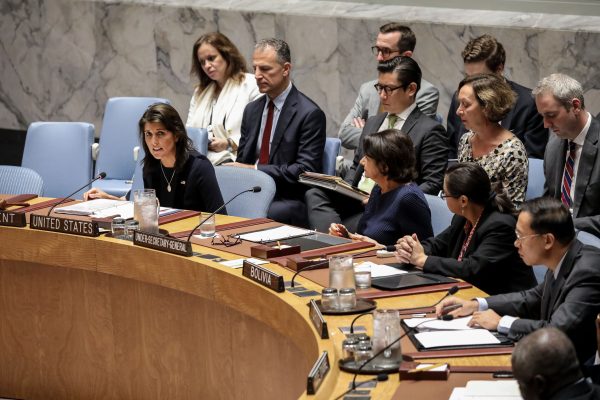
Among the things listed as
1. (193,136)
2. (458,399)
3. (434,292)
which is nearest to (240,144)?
(193,136)

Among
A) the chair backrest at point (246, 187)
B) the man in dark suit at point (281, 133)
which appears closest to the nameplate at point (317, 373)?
the chair backrest at point (246, 187)

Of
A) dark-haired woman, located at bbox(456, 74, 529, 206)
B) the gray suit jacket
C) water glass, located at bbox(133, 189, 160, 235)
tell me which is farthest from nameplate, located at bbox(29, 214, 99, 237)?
the gray suit jacket

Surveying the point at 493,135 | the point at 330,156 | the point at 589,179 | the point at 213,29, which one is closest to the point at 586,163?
the point at 589,179

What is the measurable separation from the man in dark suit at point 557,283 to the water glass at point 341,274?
32 cm

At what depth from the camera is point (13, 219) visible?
14.9 ft

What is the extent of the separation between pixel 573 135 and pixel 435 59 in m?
2.79

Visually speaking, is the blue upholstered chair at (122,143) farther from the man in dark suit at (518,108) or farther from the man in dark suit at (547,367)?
the man in dark suit at (547,367)

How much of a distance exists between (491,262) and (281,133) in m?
2.36

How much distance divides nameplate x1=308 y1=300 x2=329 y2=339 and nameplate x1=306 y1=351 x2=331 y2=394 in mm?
266

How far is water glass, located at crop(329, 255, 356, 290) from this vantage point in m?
3.38

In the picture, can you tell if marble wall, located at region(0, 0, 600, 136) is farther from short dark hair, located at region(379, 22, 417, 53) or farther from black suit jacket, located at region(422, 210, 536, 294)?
black suit jacket, located at region(422, 210, 536, 294)

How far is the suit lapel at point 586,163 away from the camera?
4480 mm

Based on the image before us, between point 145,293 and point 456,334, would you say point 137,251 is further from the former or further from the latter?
point 456,334

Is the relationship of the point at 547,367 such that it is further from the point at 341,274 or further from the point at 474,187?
the point at 474,187
